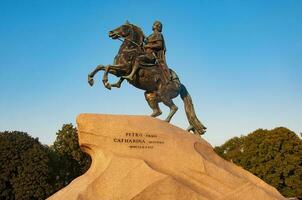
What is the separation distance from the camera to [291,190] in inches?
1449

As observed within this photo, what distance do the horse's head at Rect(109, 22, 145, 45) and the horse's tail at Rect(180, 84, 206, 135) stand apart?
244cm

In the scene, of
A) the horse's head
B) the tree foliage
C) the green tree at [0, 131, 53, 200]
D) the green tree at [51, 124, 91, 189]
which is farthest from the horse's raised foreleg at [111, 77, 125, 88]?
the tree foliage

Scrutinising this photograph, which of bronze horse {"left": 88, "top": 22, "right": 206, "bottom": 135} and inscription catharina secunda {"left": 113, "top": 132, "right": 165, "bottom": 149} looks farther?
bronze horse {"left": 88, "top": 22, "right": 206, "bottom": 135}

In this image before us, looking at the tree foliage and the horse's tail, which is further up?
the tree foliage

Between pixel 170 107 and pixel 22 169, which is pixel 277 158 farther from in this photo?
pixel 170 107

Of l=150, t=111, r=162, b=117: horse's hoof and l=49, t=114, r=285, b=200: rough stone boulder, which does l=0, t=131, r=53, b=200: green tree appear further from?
l=49, t=114, r=285, b=200: rough stone boulder

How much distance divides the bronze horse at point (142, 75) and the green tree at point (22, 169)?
1536cm

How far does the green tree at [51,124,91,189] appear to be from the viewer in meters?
33.6

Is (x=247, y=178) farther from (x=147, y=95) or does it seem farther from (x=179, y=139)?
(x=147, y=95)

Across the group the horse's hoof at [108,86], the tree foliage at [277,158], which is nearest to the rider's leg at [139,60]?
the horse's hoof at [108,86]

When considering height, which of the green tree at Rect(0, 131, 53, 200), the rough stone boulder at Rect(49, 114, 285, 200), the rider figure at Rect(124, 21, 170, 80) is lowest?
the rough stone boulder at Rect(49, 114, 285, 200)

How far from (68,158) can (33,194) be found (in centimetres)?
668

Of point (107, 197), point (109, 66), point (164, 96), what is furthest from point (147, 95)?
point (107, 197)

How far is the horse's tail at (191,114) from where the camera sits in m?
16.4
